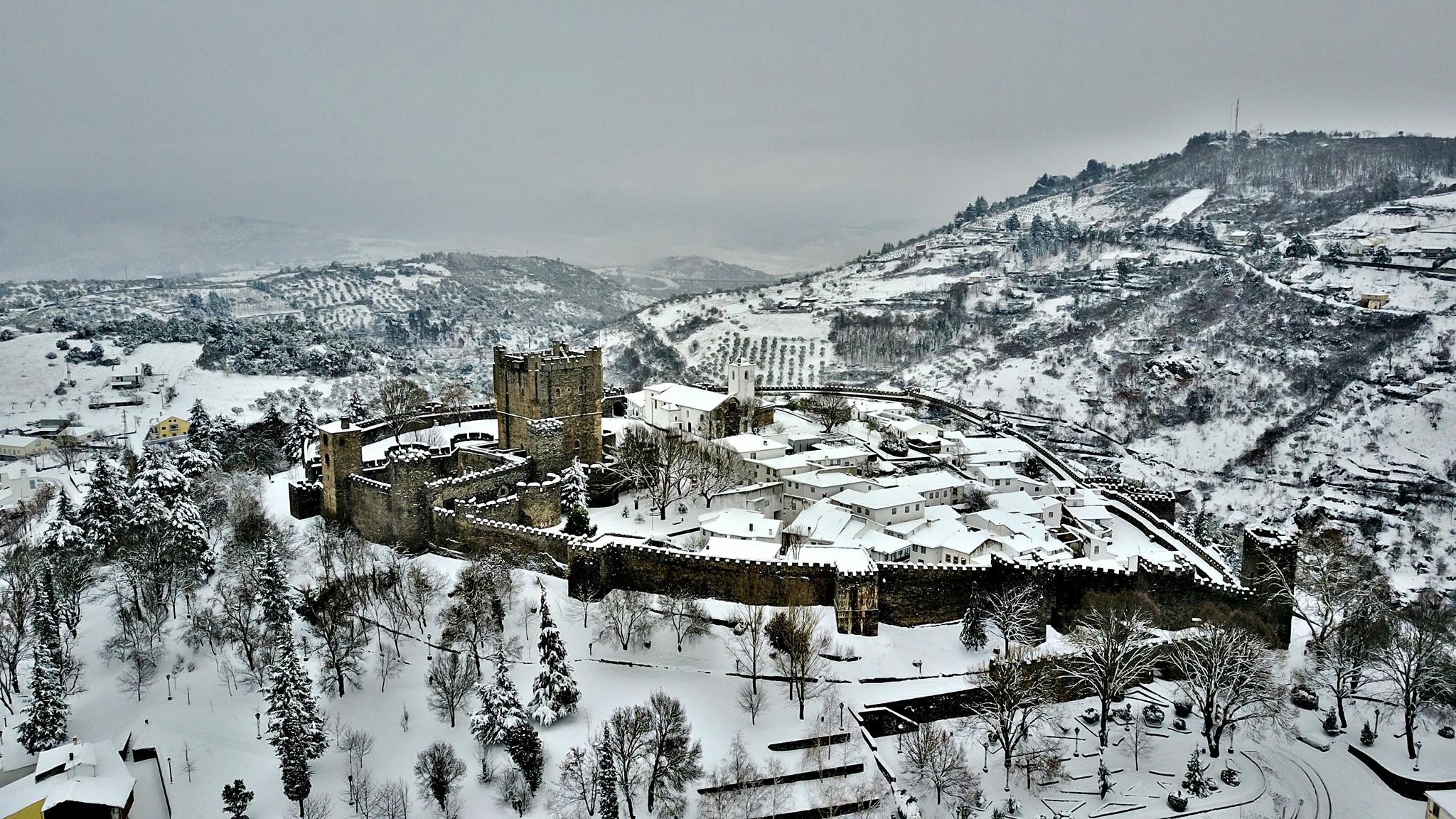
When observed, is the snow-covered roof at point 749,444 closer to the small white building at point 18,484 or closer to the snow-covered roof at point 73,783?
the snow-covered roof at point 73,783

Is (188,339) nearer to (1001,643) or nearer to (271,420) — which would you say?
(271,420)

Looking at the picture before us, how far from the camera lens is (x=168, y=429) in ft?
226

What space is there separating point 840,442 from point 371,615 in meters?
27.8

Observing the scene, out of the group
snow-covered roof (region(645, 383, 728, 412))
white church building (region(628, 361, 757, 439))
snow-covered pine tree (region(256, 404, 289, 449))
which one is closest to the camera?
white church building (region(628, 361, 757, 439))

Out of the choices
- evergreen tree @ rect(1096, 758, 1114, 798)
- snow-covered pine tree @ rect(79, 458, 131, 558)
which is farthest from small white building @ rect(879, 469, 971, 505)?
snow-covered pine tree @ rect(79, 458, 131, 558)

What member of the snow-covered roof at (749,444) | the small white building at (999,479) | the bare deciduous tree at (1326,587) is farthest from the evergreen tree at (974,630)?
the snow-covered roof at (749,444)

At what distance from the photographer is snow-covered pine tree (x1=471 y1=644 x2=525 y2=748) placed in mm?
23766

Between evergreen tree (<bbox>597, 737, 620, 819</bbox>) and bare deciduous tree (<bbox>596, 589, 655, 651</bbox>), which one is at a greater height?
bare deciduous tree (<bbox>596, 589, 655, 651</bbox>)

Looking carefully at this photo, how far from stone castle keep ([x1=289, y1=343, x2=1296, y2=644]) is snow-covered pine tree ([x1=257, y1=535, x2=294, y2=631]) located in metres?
6.45

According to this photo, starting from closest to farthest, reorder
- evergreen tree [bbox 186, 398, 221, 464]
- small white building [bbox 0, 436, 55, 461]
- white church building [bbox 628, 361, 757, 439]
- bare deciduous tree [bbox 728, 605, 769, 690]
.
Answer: bare deciduous tree [bbox 728, 605, 769, 690], evergreen tree [bbox 186, 398, 221, 464], white church building [bbox 628, 361, 757, 439], small white building [bbox 0, 436, 55, 461]

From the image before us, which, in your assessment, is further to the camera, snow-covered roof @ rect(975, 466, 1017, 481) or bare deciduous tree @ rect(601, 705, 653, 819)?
snow-covered roof @ rect(975, 466, 1017, 481)

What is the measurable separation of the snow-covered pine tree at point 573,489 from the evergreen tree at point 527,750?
1210 cm

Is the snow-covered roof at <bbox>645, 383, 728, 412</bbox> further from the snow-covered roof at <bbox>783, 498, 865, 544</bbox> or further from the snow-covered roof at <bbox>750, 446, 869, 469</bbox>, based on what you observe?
the snow-covered roof at <bbox>783, 498, 865, 544</bbox>

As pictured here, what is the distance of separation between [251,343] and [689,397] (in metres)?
68.0
